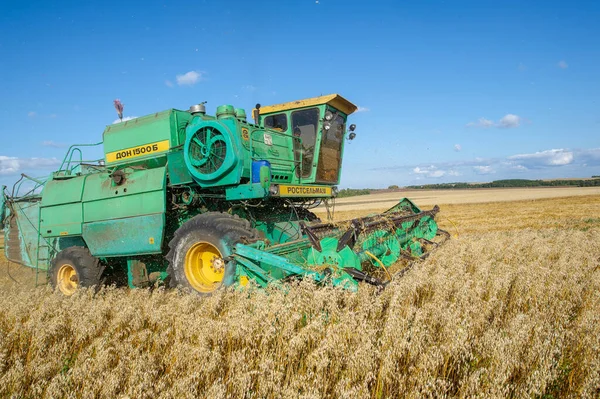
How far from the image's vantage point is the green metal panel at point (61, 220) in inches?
248

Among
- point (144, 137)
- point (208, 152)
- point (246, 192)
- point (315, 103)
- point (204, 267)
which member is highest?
point (315, 103)

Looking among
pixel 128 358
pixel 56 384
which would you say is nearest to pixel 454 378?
pixel 128 358

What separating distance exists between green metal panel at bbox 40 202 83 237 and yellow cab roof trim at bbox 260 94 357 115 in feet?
12.4

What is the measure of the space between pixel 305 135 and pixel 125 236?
3484 mm

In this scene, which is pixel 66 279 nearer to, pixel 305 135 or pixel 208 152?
pixel 208 152

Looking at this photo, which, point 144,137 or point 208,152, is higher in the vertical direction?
point 144,137

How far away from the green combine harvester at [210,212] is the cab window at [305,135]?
19mm

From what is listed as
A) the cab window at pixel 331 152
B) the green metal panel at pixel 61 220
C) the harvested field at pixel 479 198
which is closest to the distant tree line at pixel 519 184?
the harvested field at pixel 479 198

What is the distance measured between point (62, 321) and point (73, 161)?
15.5 ft

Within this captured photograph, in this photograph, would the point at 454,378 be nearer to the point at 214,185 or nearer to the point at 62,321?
the point at 62,321

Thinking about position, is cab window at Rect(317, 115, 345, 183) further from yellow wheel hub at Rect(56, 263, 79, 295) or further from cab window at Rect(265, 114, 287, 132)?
yellow wheel hub at Rect(56, 263, 79, 295)

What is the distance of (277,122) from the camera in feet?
22.4

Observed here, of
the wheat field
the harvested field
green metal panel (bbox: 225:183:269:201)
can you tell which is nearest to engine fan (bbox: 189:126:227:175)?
green metal panel (bbox: 225:183:269:201)

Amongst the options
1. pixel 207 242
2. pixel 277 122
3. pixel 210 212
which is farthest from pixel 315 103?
pixel 207 242
